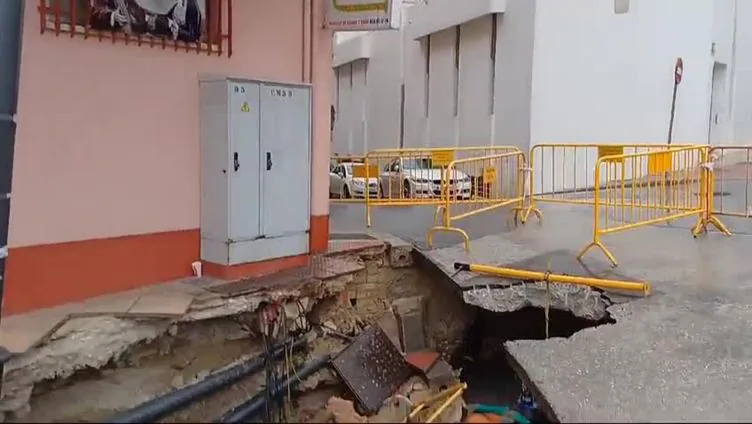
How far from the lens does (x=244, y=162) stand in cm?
711

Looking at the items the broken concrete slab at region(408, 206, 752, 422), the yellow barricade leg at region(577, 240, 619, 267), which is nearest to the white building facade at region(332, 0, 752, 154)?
the yellow barricade leg at region(577, 240, 619, 267)

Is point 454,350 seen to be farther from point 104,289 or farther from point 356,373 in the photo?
point 104,289

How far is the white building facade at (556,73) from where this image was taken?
16.2 m

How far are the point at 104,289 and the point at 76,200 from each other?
33.4 inches

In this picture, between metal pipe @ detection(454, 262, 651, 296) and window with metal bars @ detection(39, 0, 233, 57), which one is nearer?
window with metal bars @ detection(39, 0, 233, 57)

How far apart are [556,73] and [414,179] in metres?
4.28

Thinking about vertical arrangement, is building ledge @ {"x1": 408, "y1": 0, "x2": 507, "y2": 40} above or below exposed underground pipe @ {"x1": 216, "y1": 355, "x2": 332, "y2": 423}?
above

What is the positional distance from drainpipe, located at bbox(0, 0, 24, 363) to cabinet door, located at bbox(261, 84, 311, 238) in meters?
2.50

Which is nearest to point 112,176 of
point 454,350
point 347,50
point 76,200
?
point 76,200

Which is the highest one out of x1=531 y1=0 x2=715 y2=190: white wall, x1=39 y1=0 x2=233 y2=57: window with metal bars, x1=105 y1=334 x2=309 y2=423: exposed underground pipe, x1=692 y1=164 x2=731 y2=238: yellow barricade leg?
x1=531 y1=0 x2=715 y2=190: white wall

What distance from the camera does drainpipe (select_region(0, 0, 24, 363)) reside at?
16.8ft

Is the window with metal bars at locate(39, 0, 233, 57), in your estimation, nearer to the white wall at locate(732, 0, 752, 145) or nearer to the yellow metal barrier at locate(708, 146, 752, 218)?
the yellow metal barrier at locate(708, 146, 752, 218)

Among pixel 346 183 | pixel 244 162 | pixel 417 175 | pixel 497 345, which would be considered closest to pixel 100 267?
pixel 244 162

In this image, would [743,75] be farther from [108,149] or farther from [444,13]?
[108,149]
